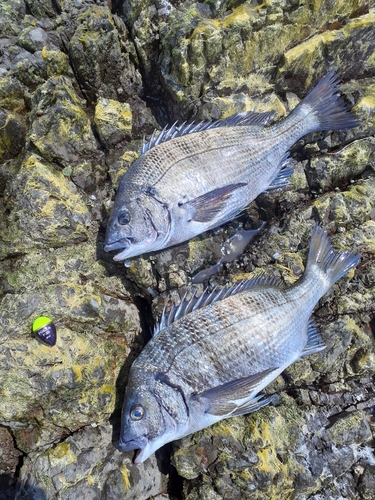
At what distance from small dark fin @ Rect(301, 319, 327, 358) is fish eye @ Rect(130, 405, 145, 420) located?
5.22ft

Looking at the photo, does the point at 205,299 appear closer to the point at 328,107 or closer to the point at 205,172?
the point at 205,172

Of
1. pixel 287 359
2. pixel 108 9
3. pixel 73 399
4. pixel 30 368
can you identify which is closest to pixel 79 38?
pixel 108 9

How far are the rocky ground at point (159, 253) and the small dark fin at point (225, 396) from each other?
1.17 feet

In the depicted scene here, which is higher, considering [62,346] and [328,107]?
[328,107]

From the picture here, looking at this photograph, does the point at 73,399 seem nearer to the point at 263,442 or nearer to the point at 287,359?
the point at 263,442

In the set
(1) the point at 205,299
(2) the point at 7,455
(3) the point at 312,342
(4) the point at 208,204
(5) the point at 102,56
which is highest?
(5) the point at 102,56

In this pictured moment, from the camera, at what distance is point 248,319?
2.96 metres

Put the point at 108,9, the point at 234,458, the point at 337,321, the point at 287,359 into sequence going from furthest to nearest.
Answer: the point at 108,9 < the point at 337,321 < the point at 287,359 < the point at 234,458

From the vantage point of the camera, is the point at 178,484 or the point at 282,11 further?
the point at 282,11

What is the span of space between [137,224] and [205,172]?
87cm

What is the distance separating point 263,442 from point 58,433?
1.83 metres

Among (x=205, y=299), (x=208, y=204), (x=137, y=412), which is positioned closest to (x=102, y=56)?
(x=208, y=204)

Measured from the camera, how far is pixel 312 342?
325cm

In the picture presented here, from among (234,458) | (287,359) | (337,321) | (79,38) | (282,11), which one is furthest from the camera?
(79,38)
